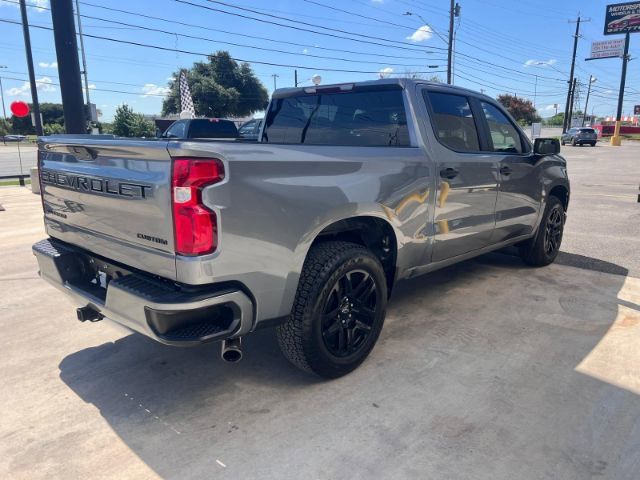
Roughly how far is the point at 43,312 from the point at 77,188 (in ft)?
6.17

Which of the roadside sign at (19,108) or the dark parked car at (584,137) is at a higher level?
the roadside sign at (19,108)

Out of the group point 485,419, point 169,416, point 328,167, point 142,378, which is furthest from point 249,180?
point 485,419

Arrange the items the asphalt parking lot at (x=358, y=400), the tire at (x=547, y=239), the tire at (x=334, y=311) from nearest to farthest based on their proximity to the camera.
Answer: the asphalt parking lot at (x=358, y=400) < the tire at (x=334, y=311) < the tire at (x=547, y=239)

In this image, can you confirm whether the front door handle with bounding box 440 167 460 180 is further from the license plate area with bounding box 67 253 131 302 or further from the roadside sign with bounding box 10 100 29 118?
the roadside sign with bounding box 10 100 29 118

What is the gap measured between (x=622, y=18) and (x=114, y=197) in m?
56.7

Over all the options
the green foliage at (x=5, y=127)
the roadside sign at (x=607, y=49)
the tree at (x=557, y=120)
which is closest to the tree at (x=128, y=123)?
the green foliage at (x=5, y=127)

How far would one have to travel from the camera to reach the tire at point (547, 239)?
A: 5266 mm

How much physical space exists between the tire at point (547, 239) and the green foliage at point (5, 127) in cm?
7608

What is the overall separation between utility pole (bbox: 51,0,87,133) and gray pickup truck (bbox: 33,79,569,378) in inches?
216

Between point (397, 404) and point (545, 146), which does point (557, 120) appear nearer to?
point (545, 146)

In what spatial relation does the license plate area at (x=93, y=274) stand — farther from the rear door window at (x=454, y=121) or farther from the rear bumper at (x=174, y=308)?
the rear door window at (x=454, y=121)

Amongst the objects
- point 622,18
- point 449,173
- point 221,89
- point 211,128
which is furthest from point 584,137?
point 449,173

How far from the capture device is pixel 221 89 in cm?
5294

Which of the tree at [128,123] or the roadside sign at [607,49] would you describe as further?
the roadside sign at [607,49]
